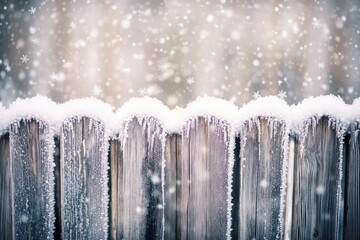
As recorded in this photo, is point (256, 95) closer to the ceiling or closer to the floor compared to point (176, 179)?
closer to the ceiling

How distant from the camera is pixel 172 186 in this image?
5.72 ft

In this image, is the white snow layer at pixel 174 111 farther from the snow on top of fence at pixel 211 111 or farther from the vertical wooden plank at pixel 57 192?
the vertical wooden plank at pixel 57 192

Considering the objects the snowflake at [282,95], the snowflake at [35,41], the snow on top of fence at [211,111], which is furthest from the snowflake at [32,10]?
the snowflake at [282,95]

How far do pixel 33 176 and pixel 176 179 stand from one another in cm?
74

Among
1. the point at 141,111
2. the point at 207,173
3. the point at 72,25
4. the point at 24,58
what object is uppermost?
the point at 72,25

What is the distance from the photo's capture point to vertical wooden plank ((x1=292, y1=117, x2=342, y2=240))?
1.75 metres

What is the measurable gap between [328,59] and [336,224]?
0.87 metres

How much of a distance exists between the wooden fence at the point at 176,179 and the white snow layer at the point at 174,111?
3cm

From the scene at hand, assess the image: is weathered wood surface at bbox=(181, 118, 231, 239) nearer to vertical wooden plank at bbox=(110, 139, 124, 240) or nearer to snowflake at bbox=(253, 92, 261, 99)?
snowflake at bbox=(253, 92, 261, 99)

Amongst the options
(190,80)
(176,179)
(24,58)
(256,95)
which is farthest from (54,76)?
(256,95)

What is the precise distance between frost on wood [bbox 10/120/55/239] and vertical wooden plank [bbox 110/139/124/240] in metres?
0.31

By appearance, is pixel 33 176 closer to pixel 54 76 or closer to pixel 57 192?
pixel 57 192

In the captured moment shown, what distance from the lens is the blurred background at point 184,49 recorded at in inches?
68.1

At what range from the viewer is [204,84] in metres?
1.73
